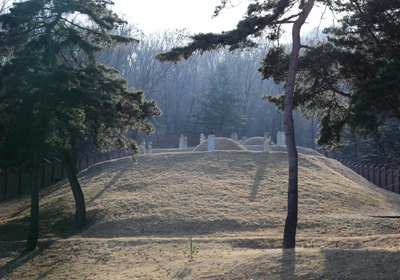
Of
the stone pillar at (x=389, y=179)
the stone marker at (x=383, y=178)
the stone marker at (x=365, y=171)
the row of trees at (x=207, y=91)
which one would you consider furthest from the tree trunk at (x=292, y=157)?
the row of trees at (x=207, y=91)

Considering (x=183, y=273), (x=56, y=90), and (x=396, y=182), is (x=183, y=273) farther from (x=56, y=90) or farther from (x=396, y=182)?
(x=396, y=182)

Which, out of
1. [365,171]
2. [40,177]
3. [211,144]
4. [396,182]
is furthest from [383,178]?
[40,177]

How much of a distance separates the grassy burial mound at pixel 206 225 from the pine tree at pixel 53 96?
166 cm

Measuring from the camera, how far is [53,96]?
9641 millimetres

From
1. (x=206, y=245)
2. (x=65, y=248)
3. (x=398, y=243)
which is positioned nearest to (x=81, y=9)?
(x=65, y=248)

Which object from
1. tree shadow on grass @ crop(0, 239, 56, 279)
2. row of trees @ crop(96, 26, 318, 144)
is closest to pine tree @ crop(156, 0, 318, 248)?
tree shadow on grass @ crop(0, 239, 56, 279)

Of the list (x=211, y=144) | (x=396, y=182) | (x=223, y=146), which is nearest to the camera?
(x=211, y=144)

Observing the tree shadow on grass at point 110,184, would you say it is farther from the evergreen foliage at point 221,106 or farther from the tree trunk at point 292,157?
the evergreen foliage at point 221,106

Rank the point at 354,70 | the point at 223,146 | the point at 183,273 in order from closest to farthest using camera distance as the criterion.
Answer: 1. the point at 183,273
2. the point at 354,70
3. the point at 223,146

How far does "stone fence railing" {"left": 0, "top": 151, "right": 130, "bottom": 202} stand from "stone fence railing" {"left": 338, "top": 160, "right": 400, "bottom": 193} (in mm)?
20795

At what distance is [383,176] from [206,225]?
16.4 m

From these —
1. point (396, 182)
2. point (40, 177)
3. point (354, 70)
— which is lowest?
point (396, 182)

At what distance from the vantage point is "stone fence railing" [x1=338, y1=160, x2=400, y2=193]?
2120cm

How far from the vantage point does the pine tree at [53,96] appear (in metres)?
9.29
